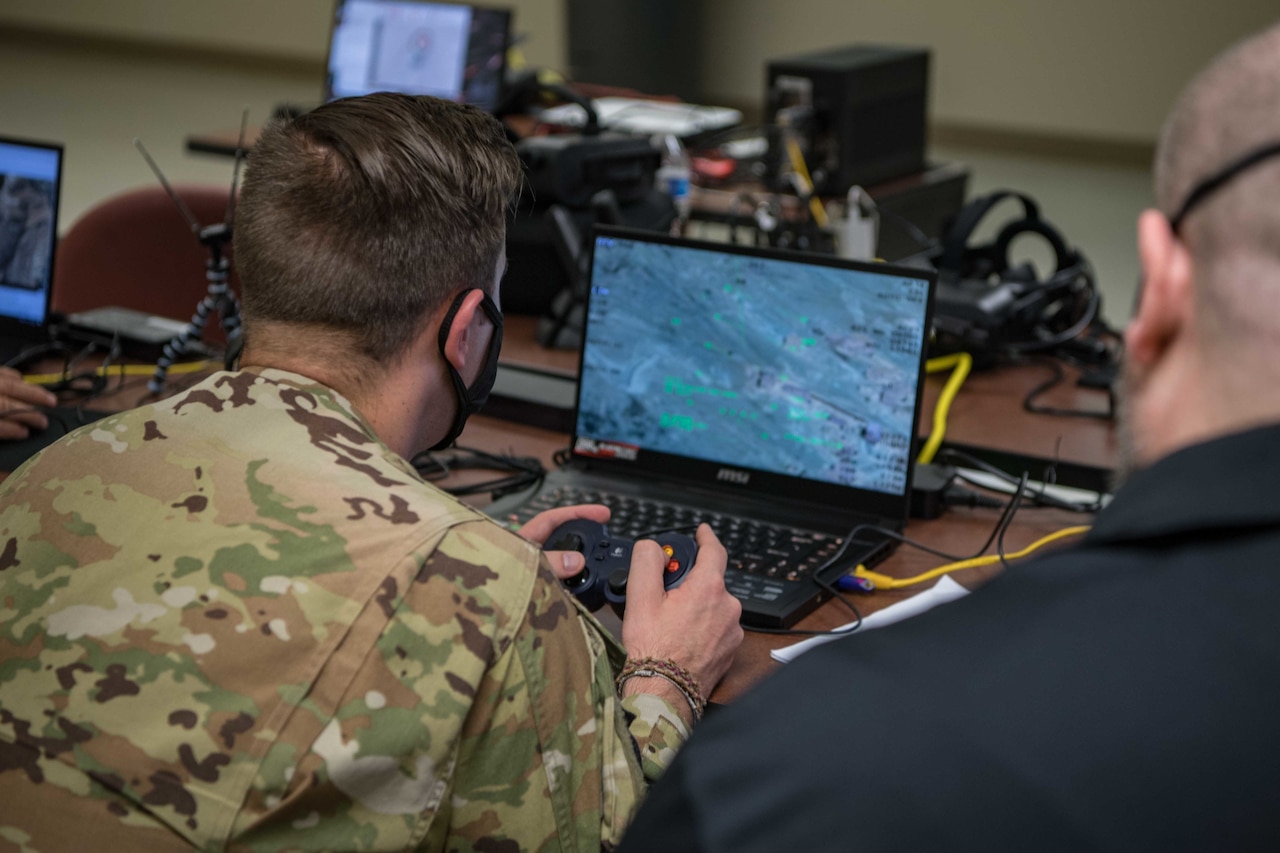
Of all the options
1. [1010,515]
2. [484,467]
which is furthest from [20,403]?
[1010,515]

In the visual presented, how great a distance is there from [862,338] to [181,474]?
2.81 ft

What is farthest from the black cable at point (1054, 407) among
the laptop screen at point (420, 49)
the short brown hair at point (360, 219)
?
the laptop screen at point (420, 49)

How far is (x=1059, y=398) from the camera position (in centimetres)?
215

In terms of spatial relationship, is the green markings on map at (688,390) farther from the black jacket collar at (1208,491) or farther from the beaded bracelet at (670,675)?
the black jacket collar at (1208,491)

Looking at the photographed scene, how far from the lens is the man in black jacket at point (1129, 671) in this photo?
581 mm

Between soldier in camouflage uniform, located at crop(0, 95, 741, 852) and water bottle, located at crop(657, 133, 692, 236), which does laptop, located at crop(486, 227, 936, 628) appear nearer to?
soldier in camouflage uniform, located at crop(0, 95, 741, 852)

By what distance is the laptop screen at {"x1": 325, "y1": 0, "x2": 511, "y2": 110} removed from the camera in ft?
13.1

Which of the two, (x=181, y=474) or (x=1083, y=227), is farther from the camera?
(x=1083, y=227)

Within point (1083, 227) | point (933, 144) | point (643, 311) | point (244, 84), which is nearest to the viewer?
point (643, 311)

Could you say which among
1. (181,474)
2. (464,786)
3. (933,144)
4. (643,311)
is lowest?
(464,786)

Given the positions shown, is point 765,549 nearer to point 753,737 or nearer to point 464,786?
point 464,786

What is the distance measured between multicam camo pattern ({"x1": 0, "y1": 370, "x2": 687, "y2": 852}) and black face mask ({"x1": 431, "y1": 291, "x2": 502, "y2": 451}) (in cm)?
19

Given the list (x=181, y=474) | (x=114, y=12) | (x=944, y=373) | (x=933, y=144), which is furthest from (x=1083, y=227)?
(x=114, y=12)

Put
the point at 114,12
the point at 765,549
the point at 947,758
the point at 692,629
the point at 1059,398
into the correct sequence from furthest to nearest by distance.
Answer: the point at 114,12
the point at 1059,398
the point at 765,549
the point at 692,629
the point at 947,758
